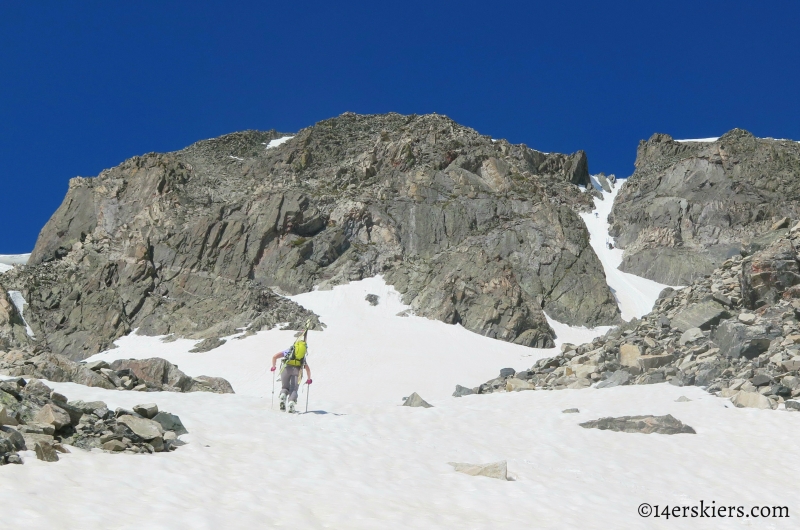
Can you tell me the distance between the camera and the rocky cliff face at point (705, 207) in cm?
6400

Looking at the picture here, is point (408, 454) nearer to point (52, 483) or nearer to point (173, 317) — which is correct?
point (52, 483)

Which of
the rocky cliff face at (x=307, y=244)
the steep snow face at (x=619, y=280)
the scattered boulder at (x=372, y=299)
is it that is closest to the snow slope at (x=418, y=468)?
the rocky cliff face at (x=307, y=244)

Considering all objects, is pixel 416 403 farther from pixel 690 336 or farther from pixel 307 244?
pixel 307 244

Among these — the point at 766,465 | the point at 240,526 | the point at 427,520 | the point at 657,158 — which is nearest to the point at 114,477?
the point at 240,526

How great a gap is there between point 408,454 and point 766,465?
606cm

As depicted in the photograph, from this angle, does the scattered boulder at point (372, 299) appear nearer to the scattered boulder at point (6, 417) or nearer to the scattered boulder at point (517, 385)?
the scattered boulder at point (517, 385)

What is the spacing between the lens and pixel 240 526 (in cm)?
669

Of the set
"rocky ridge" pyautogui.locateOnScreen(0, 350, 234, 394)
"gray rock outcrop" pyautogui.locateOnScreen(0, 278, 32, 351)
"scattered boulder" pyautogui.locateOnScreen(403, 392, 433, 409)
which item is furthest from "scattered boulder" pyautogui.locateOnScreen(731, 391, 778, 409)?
"gray rock outcrop" pyautogui.locateOnScreen(0, 278, 32, 351)

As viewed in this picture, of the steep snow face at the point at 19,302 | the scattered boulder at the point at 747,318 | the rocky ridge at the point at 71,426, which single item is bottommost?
the rocky ridge at the point at 71,426

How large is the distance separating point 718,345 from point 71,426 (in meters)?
16.6

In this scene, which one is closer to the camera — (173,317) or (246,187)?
(173,317)

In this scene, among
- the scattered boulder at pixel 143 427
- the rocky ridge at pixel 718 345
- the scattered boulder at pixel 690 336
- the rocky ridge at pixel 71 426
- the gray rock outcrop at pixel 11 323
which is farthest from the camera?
the gray rock outcrop at pixel 11 323

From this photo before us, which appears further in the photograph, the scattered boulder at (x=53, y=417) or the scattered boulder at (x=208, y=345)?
the scattered boulder at (x=208, y=345)

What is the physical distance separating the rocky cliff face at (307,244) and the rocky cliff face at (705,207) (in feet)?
27.4
